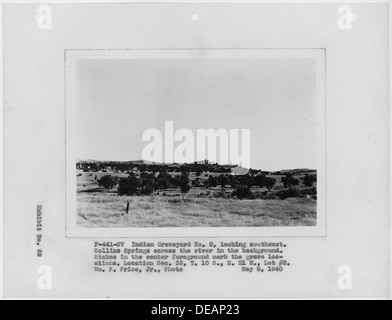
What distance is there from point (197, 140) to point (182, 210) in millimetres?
313

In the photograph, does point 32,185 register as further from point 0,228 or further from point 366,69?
point 366,69

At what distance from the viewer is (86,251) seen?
6.81 ft

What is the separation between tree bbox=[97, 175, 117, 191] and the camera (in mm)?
2073

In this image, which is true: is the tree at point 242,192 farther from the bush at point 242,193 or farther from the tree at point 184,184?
the tree at point 184,184

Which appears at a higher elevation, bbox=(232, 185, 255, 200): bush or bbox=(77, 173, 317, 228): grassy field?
bbox=(232, 185, 255, 200): bush

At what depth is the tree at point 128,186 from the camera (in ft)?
6.83

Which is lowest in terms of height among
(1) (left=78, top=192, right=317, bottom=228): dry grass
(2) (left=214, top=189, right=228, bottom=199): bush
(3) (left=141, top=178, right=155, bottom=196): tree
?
(1) (left=78, top=192, right=317, bottom=228): dry grass

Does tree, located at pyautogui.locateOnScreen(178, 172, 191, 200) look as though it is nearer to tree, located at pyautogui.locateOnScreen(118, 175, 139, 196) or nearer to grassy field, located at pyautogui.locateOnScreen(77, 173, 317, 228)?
grassy field, located at pyautogui.locateOnScreen(77, 173, 317, 228)

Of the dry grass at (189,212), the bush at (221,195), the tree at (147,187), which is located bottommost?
the dry grass at (189,212)

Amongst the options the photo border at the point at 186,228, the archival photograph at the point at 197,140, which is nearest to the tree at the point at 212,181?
the archival photograph at the point at 197,140

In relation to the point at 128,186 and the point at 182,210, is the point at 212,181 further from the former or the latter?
the point at 128,186

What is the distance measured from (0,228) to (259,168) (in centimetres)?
116

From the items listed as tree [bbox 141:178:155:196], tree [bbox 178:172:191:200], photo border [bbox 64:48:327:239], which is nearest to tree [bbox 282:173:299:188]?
photo border [bbox 64:48:327:239]

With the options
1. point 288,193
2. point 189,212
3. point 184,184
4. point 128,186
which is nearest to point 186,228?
point 189,212
